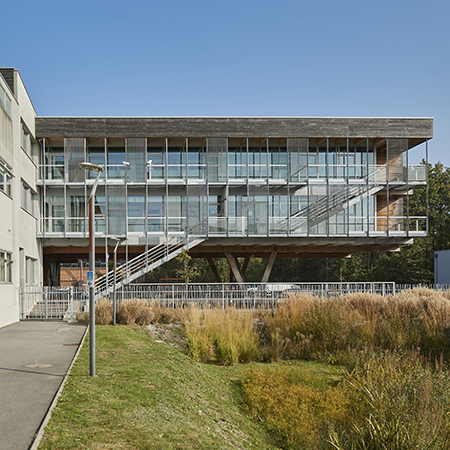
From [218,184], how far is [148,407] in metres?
24.3

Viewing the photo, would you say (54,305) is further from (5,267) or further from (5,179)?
(5,179)

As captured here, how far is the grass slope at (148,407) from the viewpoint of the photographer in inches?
261

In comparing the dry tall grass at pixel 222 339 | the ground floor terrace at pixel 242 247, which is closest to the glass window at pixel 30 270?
the ground floor terrace at pixel 242 247

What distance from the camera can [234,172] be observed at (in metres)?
32.8

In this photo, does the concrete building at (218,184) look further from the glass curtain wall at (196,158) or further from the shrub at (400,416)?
the shrub at (400,416)

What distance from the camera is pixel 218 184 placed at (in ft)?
104

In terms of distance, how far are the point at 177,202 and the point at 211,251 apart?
4001mm

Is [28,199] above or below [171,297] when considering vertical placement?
above

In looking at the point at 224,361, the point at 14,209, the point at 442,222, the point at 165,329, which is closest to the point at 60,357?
the point at 224,361

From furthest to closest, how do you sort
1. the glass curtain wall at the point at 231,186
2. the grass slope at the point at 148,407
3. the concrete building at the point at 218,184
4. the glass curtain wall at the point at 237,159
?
the glass curtain wall at the point at 237,159
the glass curtain wall at the point at 231,186
the concrete building at the point at 218,184
the grass slope at the point at 148,407

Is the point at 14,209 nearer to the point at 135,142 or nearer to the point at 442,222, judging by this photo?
the point at 135,142

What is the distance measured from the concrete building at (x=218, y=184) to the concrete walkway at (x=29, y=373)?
1328 cm

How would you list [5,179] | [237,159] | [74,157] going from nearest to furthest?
[5,179]
[74,157]
[237,159]

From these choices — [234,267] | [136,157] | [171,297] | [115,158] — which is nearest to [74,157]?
[115,158]
